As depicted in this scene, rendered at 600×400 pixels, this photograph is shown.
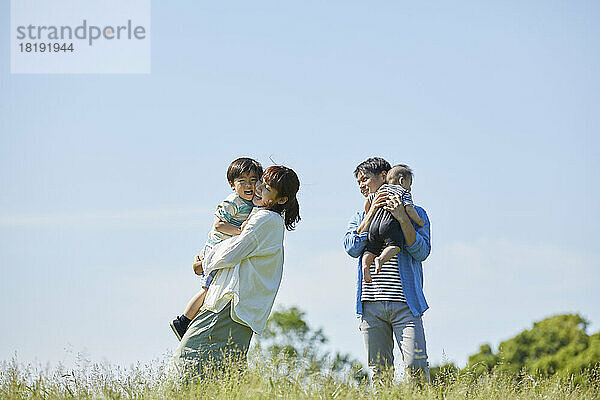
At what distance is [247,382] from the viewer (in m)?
5.13

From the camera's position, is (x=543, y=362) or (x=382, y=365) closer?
(x=382, y=365)

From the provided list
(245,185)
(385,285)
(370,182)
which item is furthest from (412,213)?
(245,185)

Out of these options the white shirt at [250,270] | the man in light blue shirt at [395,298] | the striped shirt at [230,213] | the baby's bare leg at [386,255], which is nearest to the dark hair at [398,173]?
the man in light blue shirt at [395,298]

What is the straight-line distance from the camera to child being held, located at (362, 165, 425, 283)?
249 inches

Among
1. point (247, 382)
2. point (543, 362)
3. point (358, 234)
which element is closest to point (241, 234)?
point (247, 382)

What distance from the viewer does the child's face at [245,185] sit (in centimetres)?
582

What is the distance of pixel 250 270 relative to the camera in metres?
5.25

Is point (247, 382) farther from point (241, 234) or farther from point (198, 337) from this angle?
point (241, 234)

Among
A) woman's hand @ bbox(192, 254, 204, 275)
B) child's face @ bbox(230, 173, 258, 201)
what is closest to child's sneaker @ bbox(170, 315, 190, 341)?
woman's hand @ bbox(192, 254, 204, 275)

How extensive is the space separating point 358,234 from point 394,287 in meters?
0.64

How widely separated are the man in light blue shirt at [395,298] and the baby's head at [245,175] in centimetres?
127

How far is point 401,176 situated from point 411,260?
2.59 ft

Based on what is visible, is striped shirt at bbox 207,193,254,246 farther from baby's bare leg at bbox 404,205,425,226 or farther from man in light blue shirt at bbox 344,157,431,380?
baby's bare leg at bbox 404,205,425,226

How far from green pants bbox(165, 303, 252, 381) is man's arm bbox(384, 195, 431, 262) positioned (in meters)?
1.85
